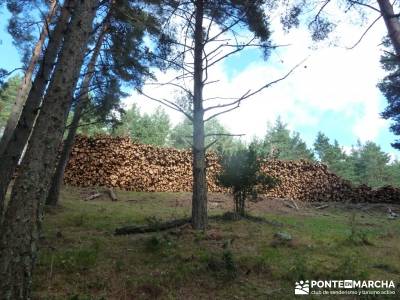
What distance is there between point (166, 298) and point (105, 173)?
1183 cm

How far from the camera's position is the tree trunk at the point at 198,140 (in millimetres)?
7719

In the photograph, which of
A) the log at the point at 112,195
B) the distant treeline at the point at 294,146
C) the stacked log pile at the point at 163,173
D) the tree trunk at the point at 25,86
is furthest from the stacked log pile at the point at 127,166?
the distant treeline at the point at 294,146

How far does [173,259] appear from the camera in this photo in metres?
5.62

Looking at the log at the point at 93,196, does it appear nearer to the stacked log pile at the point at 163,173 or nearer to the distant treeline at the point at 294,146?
the stacked log pile at the point at 163,173

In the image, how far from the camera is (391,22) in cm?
673

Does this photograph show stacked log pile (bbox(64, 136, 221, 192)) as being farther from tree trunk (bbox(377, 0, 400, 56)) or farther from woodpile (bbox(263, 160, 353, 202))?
tree trunk (bbox(377, 0, 400, 56))

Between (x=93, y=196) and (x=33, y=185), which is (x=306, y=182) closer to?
(x=93, y=196)

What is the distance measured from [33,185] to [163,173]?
13.0 meters

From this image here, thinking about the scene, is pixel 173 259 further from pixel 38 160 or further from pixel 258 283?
pixel 38 160

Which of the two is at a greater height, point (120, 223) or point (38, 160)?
point (38, 160)

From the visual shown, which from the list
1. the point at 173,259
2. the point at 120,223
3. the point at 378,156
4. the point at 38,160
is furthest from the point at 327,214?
the point at 378,156
